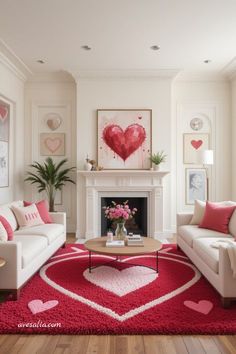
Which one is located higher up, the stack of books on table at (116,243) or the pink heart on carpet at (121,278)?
the stack of books on table at (116,243)

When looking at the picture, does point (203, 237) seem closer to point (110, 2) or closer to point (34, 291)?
point (34, 291)

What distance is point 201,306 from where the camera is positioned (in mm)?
2596

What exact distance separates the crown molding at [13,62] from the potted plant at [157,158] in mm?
2770

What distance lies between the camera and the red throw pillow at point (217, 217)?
3803mm

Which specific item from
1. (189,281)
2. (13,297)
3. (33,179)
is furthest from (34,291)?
(33,179)

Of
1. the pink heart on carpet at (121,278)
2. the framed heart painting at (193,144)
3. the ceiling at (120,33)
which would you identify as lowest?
the pink heart on carpet at (121,278)

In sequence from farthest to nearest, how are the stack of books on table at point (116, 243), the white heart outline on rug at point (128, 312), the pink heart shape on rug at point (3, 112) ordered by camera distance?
1. the pink heart shape on rug at point (3, 112)
2. the stack of books on table at point (116, 243)
3. the white heart outline on rug at point (128, 312)

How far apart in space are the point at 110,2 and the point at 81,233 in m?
3.79

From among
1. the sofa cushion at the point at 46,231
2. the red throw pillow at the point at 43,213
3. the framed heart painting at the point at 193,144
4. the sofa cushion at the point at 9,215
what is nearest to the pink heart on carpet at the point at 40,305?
the sofa cushion at the point at 46,231

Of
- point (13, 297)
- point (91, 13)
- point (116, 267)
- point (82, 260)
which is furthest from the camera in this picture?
point (82, 260)

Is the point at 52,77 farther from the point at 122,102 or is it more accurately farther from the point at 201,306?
the point at 201,306

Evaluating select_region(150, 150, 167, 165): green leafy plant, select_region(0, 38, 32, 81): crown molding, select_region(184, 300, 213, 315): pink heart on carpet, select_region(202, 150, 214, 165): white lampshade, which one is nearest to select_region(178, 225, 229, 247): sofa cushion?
select_region(184, 300, 213, 315): pink heart on carpet

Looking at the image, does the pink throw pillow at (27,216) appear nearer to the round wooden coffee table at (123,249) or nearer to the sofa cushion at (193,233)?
the round wooden coffee table at (123,249)

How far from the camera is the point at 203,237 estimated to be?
358cm
